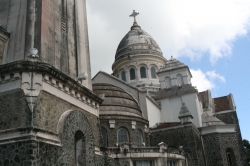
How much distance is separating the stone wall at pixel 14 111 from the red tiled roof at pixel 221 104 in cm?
3105

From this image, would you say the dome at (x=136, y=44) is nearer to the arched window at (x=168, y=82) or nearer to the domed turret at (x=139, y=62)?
the domed turret at (x=139, y=62)

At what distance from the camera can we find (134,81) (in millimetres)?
39875

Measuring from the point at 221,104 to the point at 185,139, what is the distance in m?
14.7

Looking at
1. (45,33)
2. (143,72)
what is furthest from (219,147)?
(45,33)

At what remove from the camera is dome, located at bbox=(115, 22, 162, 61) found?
42.1 m

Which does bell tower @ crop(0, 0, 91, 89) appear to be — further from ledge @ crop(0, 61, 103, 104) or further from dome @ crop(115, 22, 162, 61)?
dome @ crop(115, 22, 162, 61)

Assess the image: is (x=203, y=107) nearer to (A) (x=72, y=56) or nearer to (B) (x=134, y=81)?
(B) (x=134, y=81)

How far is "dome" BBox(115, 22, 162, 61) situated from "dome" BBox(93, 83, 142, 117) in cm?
1765

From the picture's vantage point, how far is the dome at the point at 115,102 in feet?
75.2

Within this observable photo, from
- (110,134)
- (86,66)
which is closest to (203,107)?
(110,134)

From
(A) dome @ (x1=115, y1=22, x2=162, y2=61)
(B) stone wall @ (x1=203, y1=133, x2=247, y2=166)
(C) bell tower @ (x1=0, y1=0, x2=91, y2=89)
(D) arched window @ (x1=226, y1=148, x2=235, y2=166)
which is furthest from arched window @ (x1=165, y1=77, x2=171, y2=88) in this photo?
(C) bell tower @ (x1=0, y1=0, x2=91, y2=89)

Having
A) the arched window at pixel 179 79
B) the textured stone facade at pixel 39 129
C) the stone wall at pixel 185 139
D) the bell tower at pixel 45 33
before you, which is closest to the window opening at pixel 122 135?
the stone wall at pixel 185 139

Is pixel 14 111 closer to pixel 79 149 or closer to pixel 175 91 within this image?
pixel 79 149

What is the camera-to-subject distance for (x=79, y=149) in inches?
545
